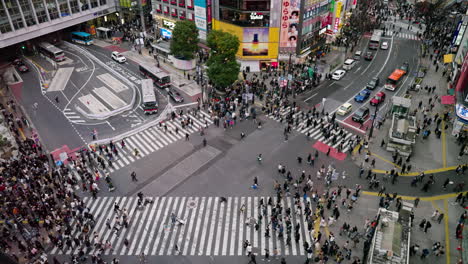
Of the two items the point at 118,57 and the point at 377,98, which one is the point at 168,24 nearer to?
the point at 118,57

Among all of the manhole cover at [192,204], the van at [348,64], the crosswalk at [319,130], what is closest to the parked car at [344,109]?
the crosswalk at [319,130]

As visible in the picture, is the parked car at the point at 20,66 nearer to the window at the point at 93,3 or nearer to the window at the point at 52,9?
the window at the point at 52,9

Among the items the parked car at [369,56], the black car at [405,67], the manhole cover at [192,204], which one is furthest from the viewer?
the parked car at [369,56]

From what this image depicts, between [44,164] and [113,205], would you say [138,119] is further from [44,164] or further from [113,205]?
[113,205]

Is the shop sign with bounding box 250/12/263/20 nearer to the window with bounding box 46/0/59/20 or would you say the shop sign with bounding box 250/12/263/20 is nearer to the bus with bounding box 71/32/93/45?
the bus with bounding box 71/32/93/45

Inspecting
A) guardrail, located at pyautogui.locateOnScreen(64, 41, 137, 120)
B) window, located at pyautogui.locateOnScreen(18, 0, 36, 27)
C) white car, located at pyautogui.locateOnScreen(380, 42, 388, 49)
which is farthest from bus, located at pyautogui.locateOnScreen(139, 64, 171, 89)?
white car, located at pyautogui.locateOnScreen(380, 42, 388, 49)

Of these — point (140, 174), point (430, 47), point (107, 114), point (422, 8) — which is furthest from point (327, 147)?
point (422, 8)
